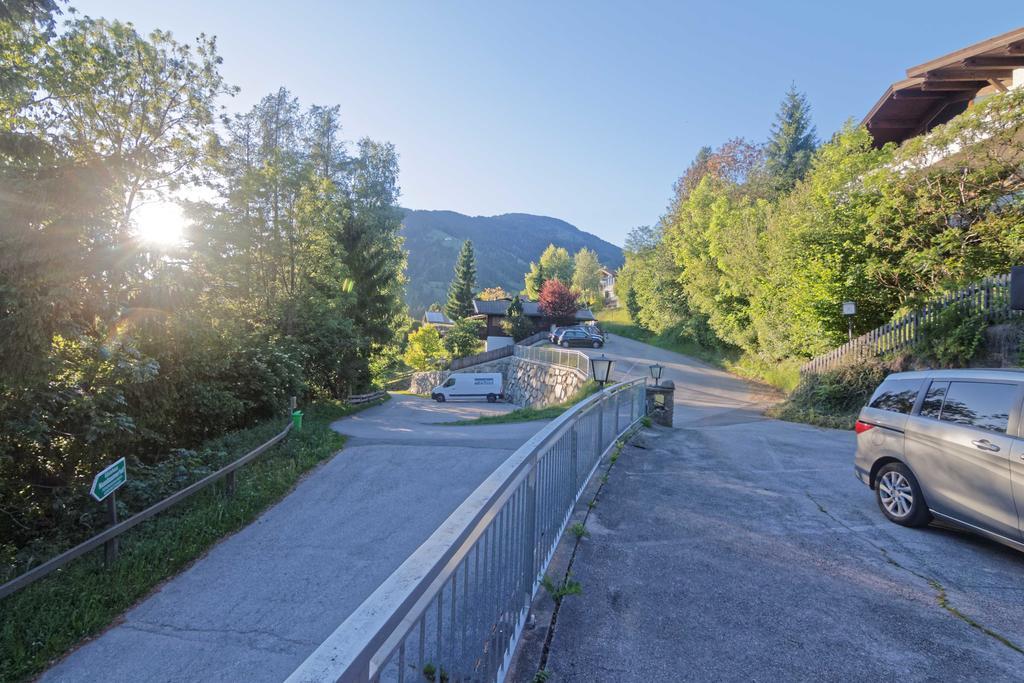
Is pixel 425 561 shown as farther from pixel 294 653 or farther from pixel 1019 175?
pixel 1019 175

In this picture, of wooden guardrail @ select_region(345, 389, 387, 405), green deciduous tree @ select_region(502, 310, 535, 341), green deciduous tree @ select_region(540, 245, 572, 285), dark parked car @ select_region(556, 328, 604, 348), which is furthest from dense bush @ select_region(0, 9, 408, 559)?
green deciduous tree @ select_region(540, 245, 572, 285)

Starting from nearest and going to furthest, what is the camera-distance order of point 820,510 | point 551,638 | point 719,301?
point 551,638, point 820,510, point 719,301

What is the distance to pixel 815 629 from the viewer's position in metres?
3.16

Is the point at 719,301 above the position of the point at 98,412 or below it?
above

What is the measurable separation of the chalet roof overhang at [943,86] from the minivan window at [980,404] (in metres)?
16.7

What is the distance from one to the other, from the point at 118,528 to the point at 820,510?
314 inches

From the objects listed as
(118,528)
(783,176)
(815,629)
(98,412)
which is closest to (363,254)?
(98,412)

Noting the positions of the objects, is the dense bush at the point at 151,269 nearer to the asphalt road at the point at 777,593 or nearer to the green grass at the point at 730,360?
the asphalt road at the point at 777,593

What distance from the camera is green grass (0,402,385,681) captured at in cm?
435

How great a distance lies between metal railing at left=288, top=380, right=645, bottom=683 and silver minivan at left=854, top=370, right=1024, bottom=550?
332 centimetres

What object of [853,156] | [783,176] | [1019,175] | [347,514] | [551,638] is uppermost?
[783,176]

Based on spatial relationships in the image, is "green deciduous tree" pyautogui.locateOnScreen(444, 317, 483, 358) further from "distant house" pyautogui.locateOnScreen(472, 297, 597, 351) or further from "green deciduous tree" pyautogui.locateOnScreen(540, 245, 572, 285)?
"green deciduous tree" pyautogui.locateOnScreen(540, 245, 572, 285)

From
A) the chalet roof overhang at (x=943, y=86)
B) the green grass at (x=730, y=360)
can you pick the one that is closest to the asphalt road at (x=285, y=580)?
the green grass at (x=730, y=360)

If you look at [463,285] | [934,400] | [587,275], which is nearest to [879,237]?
[934,400]
